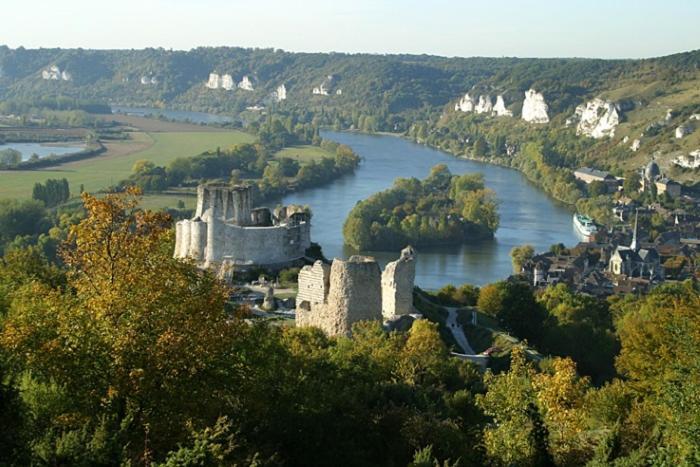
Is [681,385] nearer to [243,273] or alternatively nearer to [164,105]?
[243,273]

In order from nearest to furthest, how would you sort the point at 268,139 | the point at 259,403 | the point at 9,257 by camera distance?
1. the point at 259,403
2. the point at 9,257
3. the point at 268,139

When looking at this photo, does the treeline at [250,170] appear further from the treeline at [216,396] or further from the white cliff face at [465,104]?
the treeline at [216,396]

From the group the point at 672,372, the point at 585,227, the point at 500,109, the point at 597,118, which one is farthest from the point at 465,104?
the point at 672,372

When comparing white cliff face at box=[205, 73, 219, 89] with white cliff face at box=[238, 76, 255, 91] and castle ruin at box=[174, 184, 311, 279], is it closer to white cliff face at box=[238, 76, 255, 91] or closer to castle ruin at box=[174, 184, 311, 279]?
white cliff face at box=[238, 76, 255, 91]

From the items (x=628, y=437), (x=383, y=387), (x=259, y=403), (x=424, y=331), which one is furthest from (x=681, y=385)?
(x=424, y=331)

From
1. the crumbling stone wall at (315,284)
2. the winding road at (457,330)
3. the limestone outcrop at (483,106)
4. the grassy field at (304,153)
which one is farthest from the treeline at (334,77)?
the crumbling stone wall at (315,284)

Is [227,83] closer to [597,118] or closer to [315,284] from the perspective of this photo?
[597,118]
